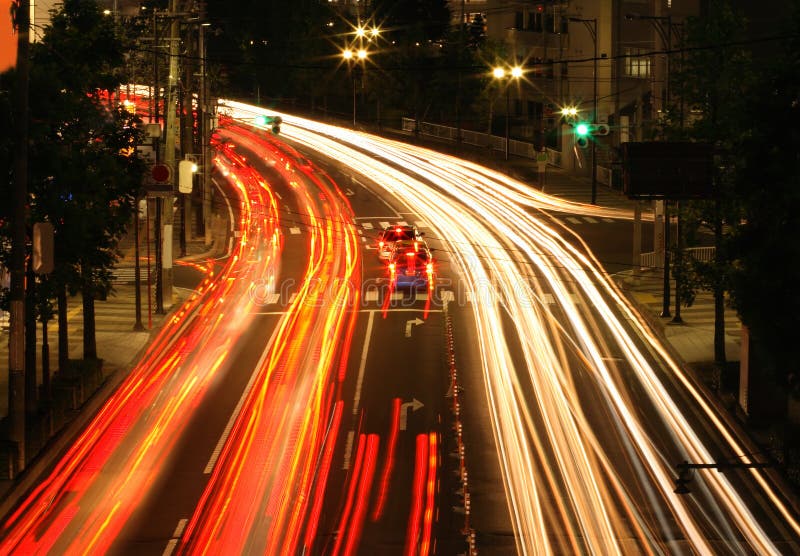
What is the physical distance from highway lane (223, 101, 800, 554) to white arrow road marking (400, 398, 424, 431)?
1707 mm

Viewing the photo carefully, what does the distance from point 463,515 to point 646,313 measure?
19698mm

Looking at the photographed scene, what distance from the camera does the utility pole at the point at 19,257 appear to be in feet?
68.3

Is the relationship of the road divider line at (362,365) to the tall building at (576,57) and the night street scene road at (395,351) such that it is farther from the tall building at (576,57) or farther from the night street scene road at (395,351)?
the tall building at (576,57)

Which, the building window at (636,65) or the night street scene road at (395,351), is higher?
the building window at (636,65)

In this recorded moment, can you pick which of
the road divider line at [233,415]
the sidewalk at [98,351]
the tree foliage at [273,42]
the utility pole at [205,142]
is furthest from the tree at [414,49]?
the road divider line at [233,415]

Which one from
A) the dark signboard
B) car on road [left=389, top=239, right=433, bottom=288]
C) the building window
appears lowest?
car on road [left=389, top=239, right=433, bottom=288]

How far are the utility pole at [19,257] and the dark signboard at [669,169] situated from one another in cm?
1406

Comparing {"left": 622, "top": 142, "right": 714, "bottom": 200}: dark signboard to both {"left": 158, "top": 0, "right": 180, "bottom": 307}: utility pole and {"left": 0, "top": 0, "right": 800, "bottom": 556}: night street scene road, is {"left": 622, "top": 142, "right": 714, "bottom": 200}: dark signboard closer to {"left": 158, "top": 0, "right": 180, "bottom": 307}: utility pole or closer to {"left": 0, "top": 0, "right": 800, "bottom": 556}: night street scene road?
{"left": 0, "top": 0, "right": 800, "bottom": 556}: night street scene road

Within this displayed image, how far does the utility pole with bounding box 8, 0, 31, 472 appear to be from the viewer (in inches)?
819

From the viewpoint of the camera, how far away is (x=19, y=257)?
21.3 meters

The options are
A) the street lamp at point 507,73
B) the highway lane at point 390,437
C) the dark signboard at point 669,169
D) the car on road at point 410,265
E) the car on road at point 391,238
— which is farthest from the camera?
the street lamp at point 507,73

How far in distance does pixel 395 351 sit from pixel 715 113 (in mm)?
10645

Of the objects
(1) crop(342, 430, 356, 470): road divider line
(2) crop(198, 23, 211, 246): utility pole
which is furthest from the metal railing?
(1) crop(342, 430, 356, 470): road divider line

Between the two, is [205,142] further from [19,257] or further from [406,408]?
[19,257]
